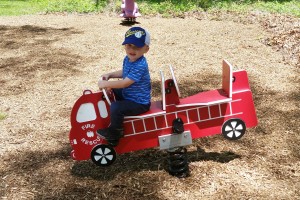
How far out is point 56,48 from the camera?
8.28 m

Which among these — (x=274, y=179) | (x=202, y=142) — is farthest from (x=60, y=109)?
(x=274, y=179)

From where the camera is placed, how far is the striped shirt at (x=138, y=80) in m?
3.29

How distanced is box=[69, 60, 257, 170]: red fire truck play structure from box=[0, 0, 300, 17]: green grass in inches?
320

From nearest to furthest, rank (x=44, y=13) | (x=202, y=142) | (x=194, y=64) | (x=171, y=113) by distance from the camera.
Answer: (x=171, y=113) < (x=202, y=142) < (x=194, y=64) < (x=44, y=13)

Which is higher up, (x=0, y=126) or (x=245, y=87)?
(x=245, y=87)

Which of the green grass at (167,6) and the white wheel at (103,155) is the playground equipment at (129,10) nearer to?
the green grass at (167,6)

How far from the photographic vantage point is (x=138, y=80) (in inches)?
130

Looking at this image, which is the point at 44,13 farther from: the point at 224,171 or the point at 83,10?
the point at 224,171

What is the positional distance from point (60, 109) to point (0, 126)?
0.85 metres

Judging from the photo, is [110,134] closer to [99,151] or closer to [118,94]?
[99,151]

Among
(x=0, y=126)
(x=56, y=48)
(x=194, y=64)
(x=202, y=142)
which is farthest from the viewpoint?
(x=56, y=48)

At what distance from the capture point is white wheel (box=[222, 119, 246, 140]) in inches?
139

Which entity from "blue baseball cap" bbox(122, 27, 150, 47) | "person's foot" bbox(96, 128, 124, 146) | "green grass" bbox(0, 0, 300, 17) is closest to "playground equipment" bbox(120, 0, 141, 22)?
"green grass" bbox(0, 0, 300, 17)

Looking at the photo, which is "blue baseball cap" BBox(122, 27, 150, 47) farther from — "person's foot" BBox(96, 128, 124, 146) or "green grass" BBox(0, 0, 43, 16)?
"green grass" BBox(0, 0, 43, 16)
